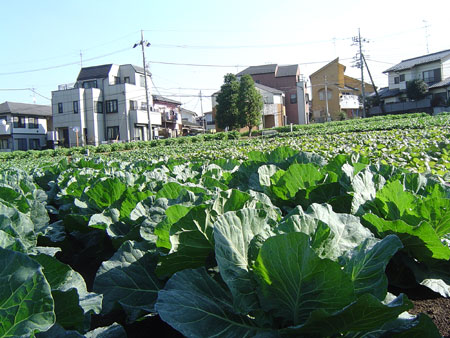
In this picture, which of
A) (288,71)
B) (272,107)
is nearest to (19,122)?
(272,107)

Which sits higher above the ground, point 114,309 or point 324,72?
point 324,72

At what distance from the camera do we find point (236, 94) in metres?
47.1

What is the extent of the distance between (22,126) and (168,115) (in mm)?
20881

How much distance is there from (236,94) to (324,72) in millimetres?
27905

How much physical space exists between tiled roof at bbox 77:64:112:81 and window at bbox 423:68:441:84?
45.8 m

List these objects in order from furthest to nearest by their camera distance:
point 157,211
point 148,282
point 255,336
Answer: point 157,211 < point 148,282 < point 255,336

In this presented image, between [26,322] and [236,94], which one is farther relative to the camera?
[236,94]

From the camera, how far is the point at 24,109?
5294 cm

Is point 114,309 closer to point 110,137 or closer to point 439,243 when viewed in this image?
point 439,243

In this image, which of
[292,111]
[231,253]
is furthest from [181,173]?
[292,111]

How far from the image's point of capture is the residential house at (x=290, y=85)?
209 feet

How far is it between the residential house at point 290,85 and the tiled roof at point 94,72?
75.0ft

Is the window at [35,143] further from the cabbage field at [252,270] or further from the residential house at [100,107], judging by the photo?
the cabbage field at [252,270]

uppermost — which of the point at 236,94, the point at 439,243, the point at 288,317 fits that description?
the point at 236,94
